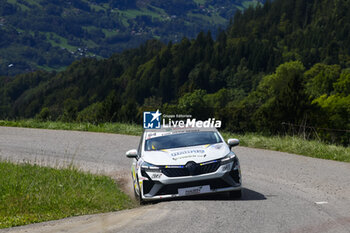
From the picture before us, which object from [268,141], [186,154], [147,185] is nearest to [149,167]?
[147,185]

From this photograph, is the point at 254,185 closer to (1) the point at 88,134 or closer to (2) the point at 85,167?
(2) the point at 85,167

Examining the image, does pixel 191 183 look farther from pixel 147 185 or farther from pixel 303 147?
pixel 303 147

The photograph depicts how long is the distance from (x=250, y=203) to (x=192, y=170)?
118cm

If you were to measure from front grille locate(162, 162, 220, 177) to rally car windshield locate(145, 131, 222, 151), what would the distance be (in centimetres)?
107

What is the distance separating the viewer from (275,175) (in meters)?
13.5

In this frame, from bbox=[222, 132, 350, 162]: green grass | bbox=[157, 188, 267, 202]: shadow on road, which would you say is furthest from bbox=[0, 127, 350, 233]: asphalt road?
bbox=[222, 132, 350, 162]: green grass

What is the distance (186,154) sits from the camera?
10023 millimetres

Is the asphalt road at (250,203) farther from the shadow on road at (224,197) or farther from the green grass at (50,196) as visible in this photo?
the green grass at (50,196)

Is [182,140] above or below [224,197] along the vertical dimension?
above

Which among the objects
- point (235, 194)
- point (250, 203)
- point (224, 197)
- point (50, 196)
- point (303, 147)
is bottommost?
point (303, 147)

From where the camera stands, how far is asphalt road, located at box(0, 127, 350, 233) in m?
7.25

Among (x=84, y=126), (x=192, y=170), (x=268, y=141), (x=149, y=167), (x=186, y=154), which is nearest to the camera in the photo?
(x=192, y=170)

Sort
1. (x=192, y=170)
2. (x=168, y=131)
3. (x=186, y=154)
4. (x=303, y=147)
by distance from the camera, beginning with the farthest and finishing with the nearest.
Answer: (x=303, y=147) → (x=168, y=131) → (x=186, y=154) → (x=192, y=170)

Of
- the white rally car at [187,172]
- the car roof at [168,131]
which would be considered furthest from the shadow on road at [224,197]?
the car roof at [168,131]
